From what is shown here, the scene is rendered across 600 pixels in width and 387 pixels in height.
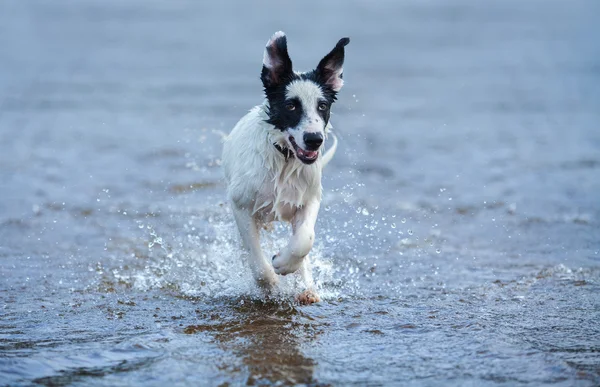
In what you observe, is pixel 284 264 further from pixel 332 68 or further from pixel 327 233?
pixel 327 233

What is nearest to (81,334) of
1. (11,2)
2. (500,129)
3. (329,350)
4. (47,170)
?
(329,350)

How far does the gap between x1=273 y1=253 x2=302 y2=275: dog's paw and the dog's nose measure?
842 mm

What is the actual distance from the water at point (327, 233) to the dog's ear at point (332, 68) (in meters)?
1.62

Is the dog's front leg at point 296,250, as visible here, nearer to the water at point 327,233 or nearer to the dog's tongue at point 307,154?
the water at point 327,233

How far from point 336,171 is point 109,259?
15.4 feet

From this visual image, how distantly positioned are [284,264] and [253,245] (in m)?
0.51

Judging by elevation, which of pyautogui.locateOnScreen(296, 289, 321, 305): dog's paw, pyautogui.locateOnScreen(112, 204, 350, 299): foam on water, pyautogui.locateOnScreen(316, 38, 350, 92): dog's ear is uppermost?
pyautogui.locateOnScreen(316, 38, 350, 92): dog's ear

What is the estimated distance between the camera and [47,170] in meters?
11.9

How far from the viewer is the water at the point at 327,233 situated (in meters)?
5.51

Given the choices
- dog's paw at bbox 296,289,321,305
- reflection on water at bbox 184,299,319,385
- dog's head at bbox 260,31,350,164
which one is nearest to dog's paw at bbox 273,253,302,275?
reflection on water at bbox 184,299,319,385

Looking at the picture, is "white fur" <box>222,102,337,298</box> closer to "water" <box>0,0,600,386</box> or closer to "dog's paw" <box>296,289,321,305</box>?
"dog's paw" <box>296,289,321,305</box>

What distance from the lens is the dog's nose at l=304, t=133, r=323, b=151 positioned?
6.00 m

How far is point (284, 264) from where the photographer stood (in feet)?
20.7

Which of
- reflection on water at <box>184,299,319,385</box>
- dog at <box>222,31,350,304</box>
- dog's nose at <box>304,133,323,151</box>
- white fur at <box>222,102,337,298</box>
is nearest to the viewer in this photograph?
reflection on water at <box>184,299,319,385</box>
